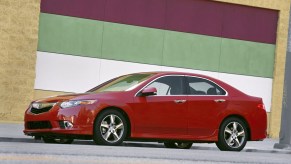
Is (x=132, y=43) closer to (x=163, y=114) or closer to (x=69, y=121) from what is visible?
(x=163, y=114)

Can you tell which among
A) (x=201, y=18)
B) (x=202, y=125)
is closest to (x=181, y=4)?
(x=201, y=18)

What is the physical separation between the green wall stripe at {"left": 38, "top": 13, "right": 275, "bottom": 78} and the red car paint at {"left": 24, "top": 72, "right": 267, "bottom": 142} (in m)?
9.54

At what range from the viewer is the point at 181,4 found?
1072 inches

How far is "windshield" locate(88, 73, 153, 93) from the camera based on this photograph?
1588 centimetres

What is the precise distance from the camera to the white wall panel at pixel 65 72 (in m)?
25.2

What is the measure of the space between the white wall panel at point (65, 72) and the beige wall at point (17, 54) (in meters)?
0.36

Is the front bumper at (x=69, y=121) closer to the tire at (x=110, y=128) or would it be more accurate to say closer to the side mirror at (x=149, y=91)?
the tire at (x=110, y=128)

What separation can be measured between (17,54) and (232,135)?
33.1ft

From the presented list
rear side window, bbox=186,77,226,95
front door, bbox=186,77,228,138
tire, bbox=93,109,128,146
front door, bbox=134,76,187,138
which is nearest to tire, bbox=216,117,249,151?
front door, bbox=186,77,228,138

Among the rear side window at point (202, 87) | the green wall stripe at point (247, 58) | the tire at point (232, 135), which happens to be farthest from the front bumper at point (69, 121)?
the green wall stripe at point (247, 58)


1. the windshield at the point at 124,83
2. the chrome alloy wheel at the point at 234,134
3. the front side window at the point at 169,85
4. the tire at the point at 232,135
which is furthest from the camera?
the chrome alloy wheel at the point at 234,134

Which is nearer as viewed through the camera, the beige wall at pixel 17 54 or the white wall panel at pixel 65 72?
the beige wall at pixel 17 54

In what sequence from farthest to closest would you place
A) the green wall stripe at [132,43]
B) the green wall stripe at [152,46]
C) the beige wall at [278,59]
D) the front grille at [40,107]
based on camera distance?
the beige wall at [278,59], the green wall stripe at [132,43], the green wall stripe at [152,46], the front grille at [40,107]

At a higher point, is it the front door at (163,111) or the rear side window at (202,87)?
the rear side window at (202,87)
